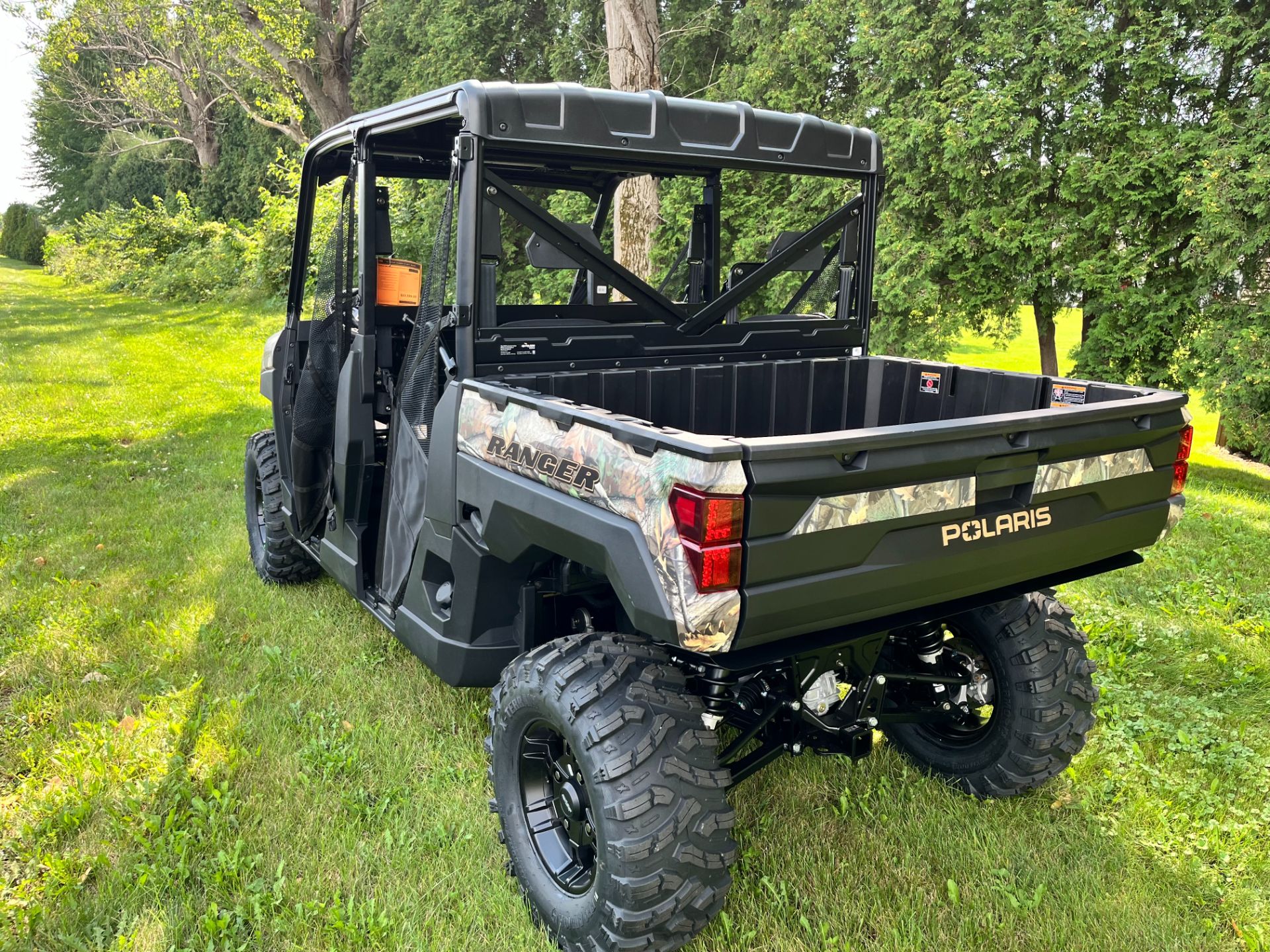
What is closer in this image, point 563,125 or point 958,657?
point 563,125

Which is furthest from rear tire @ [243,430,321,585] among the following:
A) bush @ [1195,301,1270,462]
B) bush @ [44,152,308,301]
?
bush @ [44,152,308,301]

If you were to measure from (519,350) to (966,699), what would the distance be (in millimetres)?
1920

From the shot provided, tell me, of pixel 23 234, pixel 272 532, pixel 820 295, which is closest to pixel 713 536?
pixel 820 295

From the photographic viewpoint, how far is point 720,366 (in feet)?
11.7

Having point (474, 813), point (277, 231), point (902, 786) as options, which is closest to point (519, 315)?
point (474, 813)

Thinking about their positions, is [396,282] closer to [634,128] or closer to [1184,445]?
[634,128]

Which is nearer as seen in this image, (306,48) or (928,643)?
(928,643)

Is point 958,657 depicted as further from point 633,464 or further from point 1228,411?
point 1228,411

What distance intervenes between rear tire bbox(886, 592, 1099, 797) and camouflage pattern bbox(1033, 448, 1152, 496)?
58 centimetres

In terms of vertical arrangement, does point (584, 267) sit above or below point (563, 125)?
below

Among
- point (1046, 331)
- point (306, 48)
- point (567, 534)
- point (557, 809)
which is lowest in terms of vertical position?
point (557, 809)

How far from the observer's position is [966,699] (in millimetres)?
3246

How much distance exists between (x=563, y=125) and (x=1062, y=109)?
7.48m

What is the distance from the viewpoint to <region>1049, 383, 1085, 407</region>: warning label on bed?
3.16 meters
